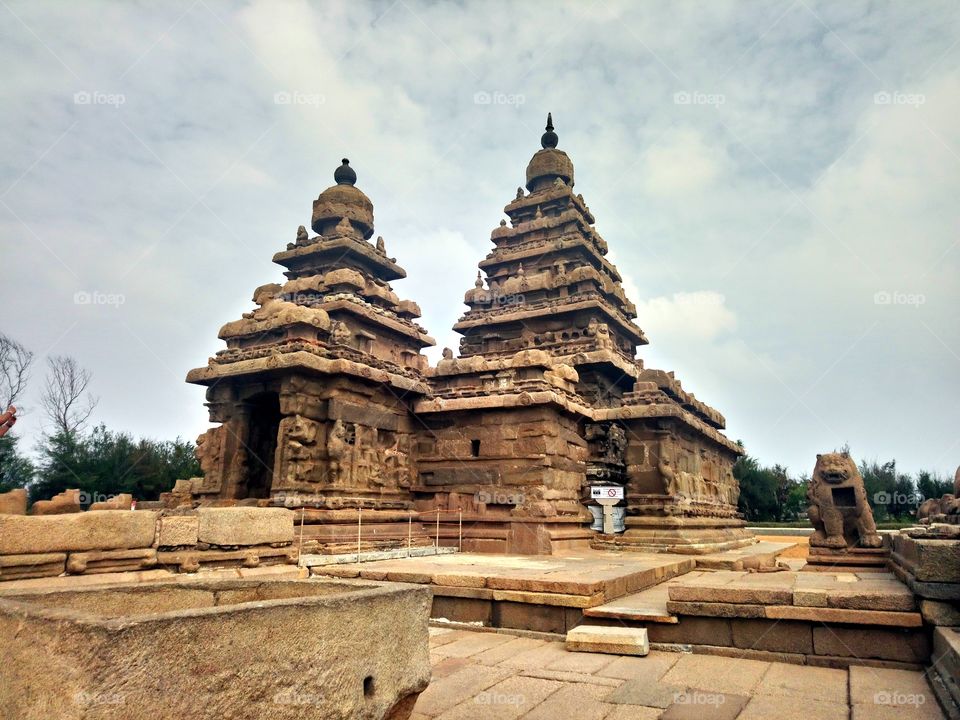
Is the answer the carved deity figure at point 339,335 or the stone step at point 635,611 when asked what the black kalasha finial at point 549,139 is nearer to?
the carved deity figure at point 339,335

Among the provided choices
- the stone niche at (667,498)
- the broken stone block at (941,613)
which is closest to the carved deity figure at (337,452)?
the stone niche at (667,498)

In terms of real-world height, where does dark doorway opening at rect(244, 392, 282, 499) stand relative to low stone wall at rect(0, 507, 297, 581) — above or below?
above

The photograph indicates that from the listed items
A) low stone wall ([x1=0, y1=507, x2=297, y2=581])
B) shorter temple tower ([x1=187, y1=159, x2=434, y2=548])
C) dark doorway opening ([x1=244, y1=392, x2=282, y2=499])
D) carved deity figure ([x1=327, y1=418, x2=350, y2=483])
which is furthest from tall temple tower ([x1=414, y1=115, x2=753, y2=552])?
low stone wall ([x1=0, y1=507, x2=297, y2=581])

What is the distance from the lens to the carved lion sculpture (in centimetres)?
828

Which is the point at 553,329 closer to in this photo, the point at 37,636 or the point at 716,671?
the point at 716,671

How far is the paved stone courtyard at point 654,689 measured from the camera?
3.68 m

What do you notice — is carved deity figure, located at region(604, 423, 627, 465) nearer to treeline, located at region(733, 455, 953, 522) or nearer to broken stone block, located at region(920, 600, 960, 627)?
broken stone block, located at region(920, 600, 960, 627)

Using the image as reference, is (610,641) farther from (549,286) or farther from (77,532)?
(549,286)

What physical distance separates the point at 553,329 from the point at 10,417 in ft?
42.8

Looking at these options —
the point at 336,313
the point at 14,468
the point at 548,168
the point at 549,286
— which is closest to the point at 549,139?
the point at 548,168

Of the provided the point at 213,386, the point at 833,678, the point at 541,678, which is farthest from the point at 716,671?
the point at 213,386

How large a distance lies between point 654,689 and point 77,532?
509 centimetres

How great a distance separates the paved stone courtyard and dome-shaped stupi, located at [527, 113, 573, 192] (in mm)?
18014

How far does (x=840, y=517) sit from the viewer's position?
8398 mm
